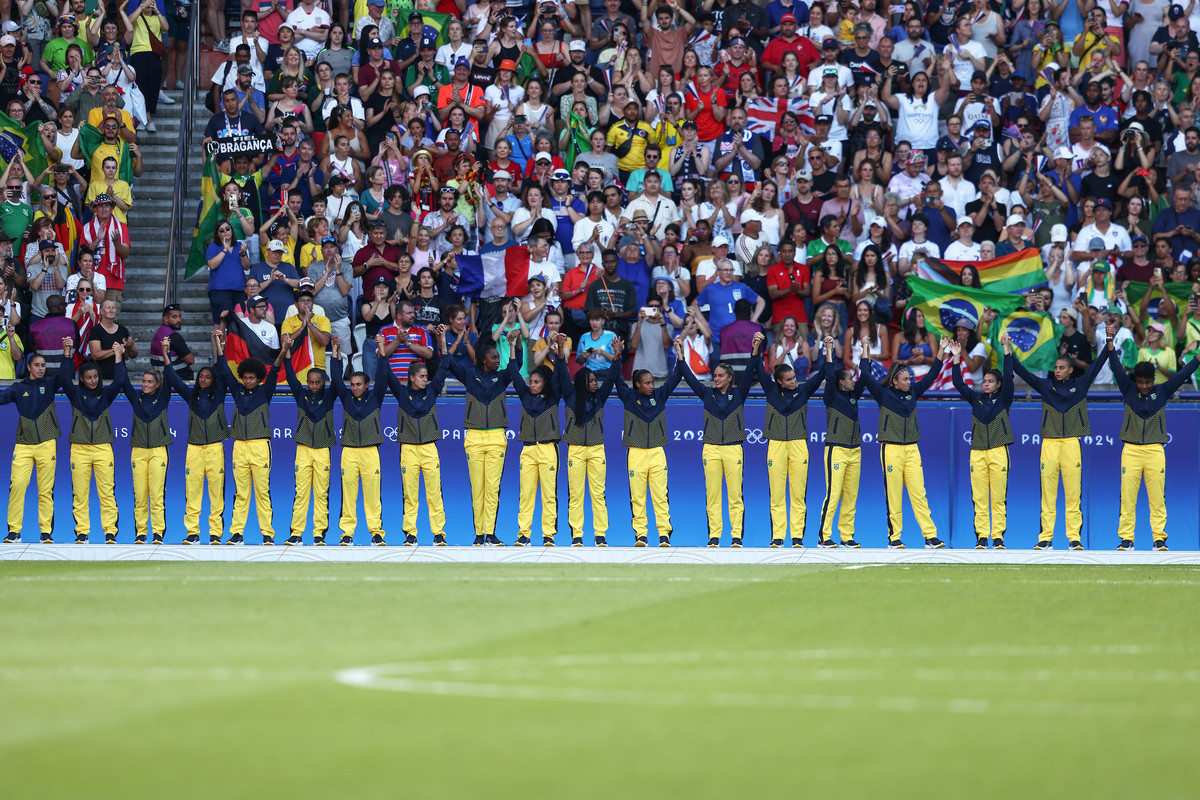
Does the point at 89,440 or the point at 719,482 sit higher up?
the point at 89,440

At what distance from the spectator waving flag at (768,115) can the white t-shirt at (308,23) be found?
582 cm

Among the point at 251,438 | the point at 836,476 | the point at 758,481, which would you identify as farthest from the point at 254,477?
the point at 836,476

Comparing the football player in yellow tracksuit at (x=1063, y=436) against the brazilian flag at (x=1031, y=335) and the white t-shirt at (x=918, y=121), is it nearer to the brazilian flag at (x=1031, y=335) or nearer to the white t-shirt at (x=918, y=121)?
the brazilian flag at (x=1031, y=335)

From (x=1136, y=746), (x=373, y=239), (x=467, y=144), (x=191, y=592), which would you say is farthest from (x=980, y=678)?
(x=467, y=144)

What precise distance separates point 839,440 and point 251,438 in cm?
626

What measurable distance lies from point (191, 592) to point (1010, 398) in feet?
29.0

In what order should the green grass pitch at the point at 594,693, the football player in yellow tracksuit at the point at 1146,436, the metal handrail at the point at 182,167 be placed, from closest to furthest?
the green grass pitch at the point at 594,693
the football player in yellow tracksuit at the point at 1146,436
the metal handrail at the point at 182,167

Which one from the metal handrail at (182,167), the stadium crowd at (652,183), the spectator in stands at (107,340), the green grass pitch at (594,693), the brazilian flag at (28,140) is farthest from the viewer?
the brazilian flag at (28,140)

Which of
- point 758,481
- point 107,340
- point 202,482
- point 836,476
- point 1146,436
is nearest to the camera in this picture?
point 1146,436

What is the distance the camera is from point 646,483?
53.1 ft

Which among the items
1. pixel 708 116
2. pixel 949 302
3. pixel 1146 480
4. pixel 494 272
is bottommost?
pixel 1146 480

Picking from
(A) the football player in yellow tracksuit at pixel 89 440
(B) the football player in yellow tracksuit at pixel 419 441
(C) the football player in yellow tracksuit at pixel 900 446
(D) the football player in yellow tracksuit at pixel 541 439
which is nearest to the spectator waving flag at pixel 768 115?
(C) the football player in yellow tracksuit at pixel 900 446

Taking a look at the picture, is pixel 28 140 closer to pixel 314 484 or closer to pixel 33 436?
pixel 33 436

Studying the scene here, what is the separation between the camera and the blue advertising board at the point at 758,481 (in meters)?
16.3
